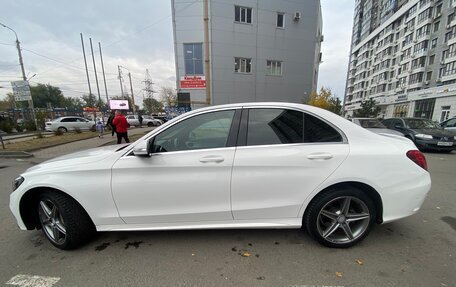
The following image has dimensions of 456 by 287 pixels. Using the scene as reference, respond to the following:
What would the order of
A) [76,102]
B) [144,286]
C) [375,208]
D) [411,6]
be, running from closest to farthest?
[144,286] < [375,208] < [411,6] < [76,102]

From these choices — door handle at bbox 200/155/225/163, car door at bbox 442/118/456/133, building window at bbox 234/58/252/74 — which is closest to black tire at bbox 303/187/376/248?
door handle at bbox 200/155/225/163

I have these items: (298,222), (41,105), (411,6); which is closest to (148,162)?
(298,222)

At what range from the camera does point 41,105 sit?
63219 mm

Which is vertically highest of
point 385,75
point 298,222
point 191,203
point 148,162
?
point 385,75

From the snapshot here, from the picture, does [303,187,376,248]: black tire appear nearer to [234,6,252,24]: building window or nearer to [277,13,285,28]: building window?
[234,6,252,24]: building window

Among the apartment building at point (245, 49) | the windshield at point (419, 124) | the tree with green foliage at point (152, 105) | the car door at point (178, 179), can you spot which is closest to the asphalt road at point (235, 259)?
the car door at point (178, 179)

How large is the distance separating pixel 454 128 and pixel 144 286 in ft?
49.4

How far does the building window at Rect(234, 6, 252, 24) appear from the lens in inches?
645

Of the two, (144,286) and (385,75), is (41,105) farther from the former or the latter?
(385,75)

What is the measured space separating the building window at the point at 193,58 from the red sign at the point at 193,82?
688 millimetres

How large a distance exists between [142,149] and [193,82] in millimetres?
14892

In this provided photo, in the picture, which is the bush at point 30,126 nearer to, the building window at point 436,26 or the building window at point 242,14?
the building window at point 242,14

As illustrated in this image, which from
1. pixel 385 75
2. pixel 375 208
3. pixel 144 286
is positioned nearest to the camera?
pixel 144 286

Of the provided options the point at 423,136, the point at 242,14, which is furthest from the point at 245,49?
the point at 423,136
